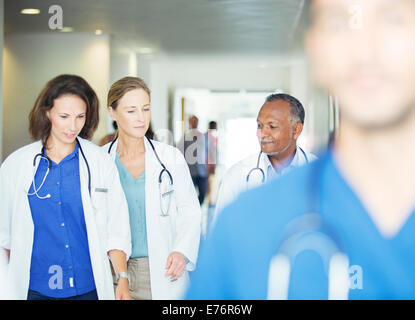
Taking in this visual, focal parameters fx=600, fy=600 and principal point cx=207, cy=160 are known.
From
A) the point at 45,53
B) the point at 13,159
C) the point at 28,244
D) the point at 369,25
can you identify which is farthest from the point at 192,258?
the point at 369,25

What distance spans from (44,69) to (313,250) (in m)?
1.37

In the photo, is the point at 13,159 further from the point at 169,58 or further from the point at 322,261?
the point at 322,261

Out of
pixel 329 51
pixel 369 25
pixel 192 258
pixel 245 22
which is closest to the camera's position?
pixel 329 51

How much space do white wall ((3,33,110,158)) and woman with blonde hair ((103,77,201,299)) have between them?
0.09 metres

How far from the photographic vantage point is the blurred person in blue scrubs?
34.0 inches

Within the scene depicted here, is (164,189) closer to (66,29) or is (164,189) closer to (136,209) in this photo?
(136,209)

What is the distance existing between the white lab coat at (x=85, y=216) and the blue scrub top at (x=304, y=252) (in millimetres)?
1068

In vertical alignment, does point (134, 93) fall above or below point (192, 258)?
above

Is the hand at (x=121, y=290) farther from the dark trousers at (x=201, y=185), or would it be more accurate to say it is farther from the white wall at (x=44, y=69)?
the white wall at (x=44, y=69)

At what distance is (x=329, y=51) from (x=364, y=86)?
0.30ft

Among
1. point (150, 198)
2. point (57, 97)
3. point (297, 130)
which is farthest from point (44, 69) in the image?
point (297, 130)

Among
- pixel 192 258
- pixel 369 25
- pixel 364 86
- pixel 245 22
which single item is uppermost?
pixel 245 22

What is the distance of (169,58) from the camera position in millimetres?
2131

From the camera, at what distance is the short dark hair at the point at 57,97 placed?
193 cm
